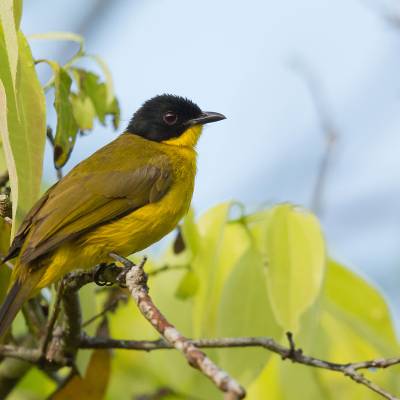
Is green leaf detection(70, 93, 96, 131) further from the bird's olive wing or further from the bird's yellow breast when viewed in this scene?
the bird's yellow breast

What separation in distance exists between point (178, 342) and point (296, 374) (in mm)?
1605

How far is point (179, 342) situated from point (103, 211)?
6.12ft

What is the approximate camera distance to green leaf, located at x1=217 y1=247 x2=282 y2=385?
3.07 meters

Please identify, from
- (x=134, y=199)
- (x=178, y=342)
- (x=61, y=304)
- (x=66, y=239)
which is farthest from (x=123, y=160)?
(x=178, y=342)

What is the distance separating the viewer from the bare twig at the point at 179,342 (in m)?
1.50

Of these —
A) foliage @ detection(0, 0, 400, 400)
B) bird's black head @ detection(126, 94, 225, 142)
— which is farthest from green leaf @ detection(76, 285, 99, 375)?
bird's black head @ detection(126, 94, 225, 142)

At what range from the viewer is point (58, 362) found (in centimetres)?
318

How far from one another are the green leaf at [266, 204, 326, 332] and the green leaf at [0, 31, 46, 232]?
41.1 inches

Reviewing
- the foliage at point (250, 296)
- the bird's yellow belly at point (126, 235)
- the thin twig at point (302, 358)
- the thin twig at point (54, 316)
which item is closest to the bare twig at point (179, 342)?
the thin twig at point (302, 358)

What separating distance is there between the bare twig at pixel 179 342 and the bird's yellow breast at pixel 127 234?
0.88m

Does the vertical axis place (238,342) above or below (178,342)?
below

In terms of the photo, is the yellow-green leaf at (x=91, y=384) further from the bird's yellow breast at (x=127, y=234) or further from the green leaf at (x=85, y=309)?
the bird's yellow breast at (x=127, y=234)

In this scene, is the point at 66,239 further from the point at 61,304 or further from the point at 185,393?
the point at 185,393

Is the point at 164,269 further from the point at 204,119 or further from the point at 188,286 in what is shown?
the point at 204,119
